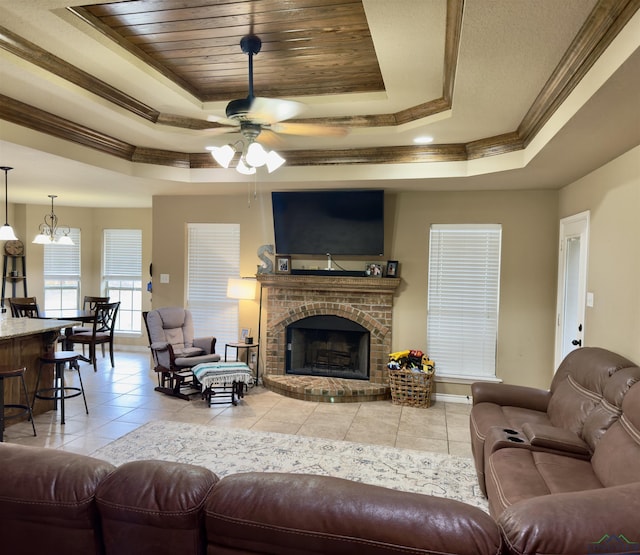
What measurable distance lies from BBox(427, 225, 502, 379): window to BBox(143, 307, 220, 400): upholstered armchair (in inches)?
106

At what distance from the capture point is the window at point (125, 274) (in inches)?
318

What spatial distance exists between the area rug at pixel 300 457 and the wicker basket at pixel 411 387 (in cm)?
121

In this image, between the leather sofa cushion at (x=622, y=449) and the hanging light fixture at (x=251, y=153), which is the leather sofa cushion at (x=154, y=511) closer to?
the leather sofa cushion at (x=622, y=449)

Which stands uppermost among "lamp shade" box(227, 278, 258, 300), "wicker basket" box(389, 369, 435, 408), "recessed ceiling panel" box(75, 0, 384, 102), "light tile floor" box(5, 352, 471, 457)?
"recessed ceiling panel" box(75, 0, 384, 102)

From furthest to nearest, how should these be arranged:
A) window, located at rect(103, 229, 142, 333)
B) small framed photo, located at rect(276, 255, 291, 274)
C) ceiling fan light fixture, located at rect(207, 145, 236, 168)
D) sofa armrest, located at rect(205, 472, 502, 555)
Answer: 1. window, located at rect(103, 229, 142, 333)
2. small framed photo, located at rect(276, 255, 291, 274)
3. ceiling fan light fixture, located at rect(207, 145, 236, 168)
4. sofa armrest, located at rect(205, 472, 502, 555)

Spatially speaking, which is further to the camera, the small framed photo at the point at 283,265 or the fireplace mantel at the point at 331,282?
the small framed photo at the point at 283,265

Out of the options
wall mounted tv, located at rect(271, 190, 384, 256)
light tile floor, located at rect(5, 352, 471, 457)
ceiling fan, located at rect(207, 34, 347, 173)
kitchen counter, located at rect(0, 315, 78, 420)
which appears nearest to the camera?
ceiling fan, located at rect(207, 34, 347, 173)

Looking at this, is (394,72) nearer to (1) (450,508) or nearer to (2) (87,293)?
(1) (450,508)

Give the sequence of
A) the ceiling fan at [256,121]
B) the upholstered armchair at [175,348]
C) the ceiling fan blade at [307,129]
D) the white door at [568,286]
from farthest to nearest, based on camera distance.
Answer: the upholstered armchair at [175,348], the white door at [568,286], the ceiling fan blade at [307,129], the ceiling fan at [256,121]

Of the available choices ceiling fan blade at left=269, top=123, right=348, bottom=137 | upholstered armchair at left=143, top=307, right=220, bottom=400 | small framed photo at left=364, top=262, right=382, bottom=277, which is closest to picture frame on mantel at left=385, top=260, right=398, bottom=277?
small framed photo at left=364, top=262, right=382, bottom=277

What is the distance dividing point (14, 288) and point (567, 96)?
330 inches

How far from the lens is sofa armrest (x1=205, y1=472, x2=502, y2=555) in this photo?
3.54 ft

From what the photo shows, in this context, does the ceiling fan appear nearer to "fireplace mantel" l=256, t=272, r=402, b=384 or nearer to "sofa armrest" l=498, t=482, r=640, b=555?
"sofa armrest" l=498, t=482, r=640, b=555

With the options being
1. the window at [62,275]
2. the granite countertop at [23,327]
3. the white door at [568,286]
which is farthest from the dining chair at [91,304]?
the white door at [568,286]
